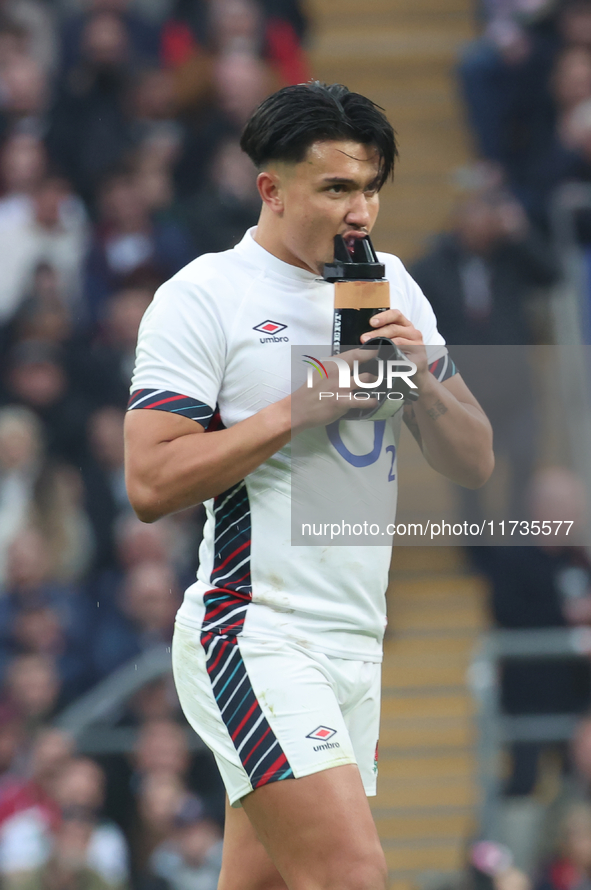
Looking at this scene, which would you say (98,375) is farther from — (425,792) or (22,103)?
(425,792)

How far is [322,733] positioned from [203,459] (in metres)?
0.69

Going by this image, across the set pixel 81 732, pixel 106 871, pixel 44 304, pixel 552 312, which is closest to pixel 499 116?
pixel 552 312

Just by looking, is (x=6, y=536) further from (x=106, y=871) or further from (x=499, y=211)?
(x=499, y=211)

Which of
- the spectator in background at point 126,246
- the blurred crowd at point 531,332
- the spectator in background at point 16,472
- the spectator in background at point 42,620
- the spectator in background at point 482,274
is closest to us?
the blurred crowd at point 531,332

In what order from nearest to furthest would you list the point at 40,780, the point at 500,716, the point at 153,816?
the point at 153,816
the point at 40,780
the point at 500,716

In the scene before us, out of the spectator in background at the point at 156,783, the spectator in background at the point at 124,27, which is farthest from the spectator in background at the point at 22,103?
the spectator in background at the point at 156,783

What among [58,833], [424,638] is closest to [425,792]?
[424,638]

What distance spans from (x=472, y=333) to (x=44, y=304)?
8.85 feet

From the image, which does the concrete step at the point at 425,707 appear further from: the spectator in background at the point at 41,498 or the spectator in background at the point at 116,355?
the spectator in background at the point at 116,355

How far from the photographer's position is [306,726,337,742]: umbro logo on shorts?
2891 millimetres

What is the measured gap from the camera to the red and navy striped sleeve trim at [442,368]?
132 inches

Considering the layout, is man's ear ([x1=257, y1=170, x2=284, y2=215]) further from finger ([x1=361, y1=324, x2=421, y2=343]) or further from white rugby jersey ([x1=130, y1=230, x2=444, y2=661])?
finger ([x1=361, y1=324, x2=421, y2=343])

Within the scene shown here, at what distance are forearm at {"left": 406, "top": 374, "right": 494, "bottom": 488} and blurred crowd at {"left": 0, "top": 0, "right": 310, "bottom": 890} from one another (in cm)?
368

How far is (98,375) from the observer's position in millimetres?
7742
